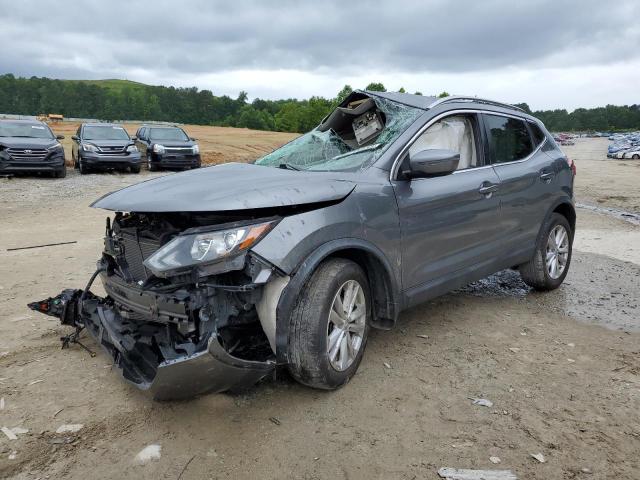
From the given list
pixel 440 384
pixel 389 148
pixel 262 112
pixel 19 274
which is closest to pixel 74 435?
pixel 440 384

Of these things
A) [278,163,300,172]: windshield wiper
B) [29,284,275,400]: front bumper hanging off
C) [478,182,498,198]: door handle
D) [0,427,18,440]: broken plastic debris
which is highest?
[278,163,300,172]: windshield wiper

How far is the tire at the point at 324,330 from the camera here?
3021 millimetres

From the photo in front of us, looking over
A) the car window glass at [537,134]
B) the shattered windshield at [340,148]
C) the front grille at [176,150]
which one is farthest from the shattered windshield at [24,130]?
the car window glass at [537,134]

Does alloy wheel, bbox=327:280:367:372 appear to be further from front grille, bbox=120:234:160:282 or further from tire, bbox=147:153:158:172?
tire, bbox=147:153:158:172

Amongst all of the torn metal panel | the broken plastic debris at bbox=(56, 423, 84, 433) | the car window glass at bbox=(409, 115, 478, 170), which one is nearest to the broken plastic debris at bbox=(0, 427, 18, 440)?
the broken plastic debris at bbox=(56, 423, 84, 433)

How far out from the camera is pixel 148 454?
276 centimetres

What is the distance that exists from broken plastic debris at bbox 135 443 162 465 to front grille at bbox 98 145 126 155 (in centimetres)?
1617

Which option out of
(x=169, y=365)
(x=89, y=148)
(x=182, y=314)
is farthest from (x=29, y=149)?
(x=169, y=365)

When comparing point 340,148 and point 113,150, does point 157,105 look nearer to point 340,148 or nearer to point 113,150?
point 113,150

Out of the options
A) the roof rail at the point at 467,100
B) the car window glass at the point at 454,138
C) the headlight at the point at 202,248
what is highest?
the roof rail at the point at 467,100

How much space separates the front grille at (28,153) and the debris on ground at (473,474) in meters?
15.7

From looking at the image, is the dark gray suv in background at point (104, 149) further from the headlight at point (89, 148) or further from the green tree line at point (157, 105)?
the green tree line at point (157, 105)

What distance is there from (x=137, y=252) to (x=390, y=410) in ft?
5.92

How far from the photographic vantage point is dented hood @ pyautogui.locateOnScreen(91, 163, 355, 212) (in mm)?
2920
